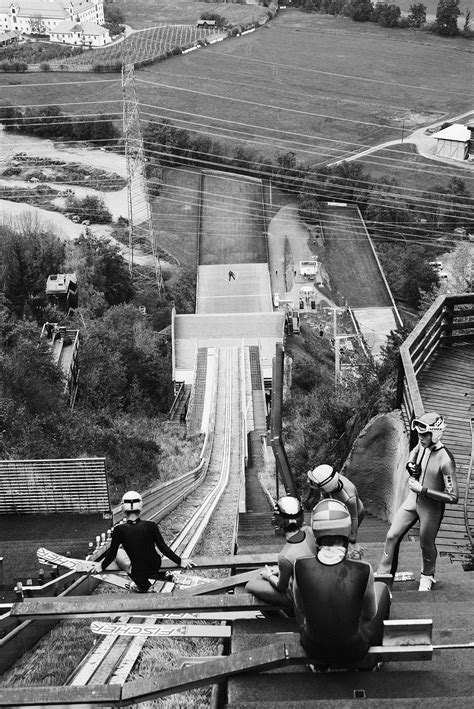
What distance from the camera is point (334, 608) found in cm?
598

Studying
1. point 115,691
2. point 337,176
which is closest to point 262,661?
point 115,691

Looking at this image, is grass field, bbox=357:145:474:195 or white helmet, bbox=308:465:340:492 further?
grass field, bbox=357:145:474:195

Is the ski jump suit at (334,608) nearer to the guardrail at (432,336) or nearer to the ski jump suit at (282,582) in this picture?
the ski jump suit at (282,582)

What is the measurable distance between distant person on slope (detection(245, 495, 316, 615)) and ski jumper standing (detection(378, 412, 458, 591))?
1615mm

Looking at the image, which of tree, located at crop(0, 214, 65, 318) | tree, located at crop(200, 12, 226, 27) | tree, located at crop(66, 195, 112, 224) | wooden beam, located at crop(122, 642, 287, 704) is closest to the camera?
wooden beam, located at crop(122, 642, 287, 704)

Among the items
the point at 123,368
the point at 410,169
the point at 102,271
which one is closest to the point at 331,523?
the point at 123,368

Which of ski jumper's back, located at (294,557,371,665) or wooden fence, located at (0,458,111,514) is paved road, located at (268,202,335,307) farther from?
ski jumper's back, located at (294,557,371,665)

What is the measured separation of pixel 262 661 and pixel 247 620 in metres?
1.14

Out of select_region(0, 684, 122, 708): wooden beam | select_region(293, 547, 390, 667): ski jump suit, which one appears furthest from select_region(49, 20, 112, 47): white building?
select_region(0, 684, 122, 708): wooden beam

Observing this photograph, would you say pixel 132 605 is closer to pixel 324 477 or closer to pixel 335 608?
pixel 335 608

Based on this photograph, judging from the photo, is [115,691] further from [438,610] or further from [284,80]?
[284,80]

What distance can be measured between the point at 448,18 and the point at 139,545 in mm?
134243

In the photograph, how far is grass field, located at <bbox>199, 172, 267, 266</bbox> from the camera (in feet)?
214

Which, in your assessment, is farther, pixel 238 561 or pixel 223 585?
pixel 238 561
